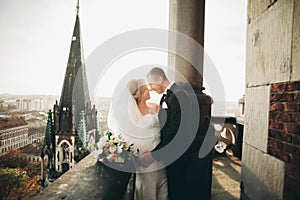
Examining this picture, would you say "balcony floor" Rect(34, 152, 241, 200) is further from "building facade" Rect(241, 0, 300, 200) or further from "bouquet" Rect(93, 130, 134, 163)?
"building facade" Rect(241, 0, 300, 200)

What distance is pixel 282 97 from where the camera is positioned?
1.37 m

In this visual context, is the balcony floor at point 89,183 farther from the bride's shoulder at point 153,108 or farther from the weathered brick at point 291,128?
the weathered brick at point 291,128

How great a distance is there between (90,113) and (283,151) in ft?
78.6

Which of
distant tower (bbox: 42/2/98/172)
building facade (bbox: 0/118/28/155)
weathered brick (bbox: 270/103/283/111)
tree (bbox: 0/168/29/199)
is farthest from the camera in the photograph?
distant tower (bbox: 42/2/98/172)

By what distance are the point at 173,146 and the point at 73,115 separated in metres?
22.5

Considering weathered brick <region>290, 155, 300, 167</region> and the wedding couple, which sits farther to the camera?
the wedding couple

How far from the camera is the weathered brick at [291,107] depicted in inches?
47.5

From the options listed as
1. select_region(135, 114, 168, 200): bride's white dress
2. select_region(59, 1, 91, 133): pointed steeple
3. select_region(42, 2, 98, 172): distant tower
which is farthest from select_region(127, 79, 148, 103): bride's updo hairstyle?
select_region(59, 1, 91, 133): pointed steeple

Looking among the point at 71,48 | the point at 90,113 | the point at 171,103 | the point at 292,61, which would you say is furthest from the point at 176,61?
the point at 71,48

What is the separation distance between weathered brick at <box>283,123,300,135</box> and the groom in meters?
1.10

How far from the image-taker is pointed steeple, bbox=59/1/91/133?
884 inches

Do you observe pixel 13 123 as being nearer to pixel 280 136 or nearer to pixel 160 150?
pixel 160 150

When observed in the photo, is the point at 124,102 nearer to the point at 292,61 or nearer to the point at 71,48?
the point at 292,61

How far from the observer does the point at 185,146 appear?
227 cm
